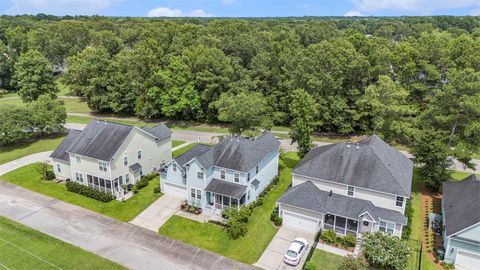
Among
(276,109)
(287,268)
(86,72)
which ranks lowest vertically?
(287,268)

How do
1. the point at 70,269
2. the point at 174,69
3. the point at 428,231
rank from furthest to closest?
the point at 174,69, the point at 428,231, the point at 70,269

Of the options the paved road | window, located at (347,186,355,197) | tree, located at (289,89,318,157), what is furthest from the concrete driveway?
tree, located at (289,89,318,157)

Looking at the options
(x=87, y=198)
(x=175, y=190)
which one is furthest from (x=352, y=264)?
(x=87, y=198)

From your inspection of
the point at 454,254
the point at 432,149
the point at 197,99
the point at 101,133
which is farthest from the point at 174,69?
the point at 454,254

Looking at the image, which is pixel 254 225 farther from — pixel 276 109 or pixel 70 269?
pixel 276 109

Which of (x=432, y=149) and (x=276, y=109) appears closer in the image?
(x=432, y=149)

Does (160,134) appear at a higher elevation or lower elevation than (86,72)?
lower

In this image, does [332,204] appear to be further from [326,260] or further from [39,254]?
[39,254]
